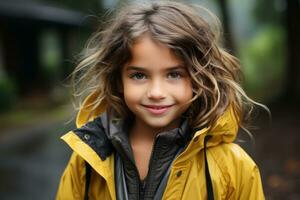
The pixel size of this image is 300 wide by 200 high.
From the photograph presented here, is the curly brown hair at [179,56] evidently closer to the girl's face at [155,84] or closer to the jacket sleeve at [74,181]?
the girl's face at [155,84]

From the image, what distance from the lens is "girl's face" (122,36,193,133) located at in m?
2.06

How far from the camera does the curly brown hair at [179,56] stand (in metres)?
2.12

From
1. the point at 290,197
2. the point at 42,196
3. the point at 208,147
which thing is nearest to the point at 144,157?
the point at 208,147

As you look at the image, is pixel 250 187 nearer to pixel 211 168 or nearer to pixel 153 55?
pixel 211 168

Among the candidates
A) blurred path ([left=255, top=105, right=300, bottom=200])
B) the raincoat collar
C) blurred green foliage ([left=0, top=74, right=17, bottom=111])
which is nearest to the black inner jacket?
the raincoat collar

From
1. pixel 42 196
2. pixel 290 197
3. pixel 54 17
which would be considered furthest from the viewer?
pixel 54 17

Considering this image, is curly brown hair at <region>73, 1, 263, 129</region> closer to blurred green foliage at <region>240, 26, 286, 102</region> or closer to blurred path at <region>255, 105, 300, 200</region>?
blurred path at <region>255, 105, 300, 200</region>

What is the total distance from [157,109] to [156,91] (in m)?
0.09

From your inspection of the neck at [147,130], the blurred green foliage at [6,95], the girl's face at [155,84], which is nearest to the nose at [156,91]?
the girl's face at [155,84]

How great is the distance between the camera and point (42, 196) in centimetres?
624

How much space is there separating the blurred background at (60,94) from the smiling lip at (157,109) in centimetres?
54

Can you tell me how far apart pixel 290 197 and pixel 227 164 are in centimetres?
390

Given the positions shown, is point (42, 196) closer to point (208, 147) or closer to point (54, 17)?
point (208, 147)

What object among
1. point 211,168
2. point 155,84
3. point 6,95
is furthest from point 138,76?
point 6,95
